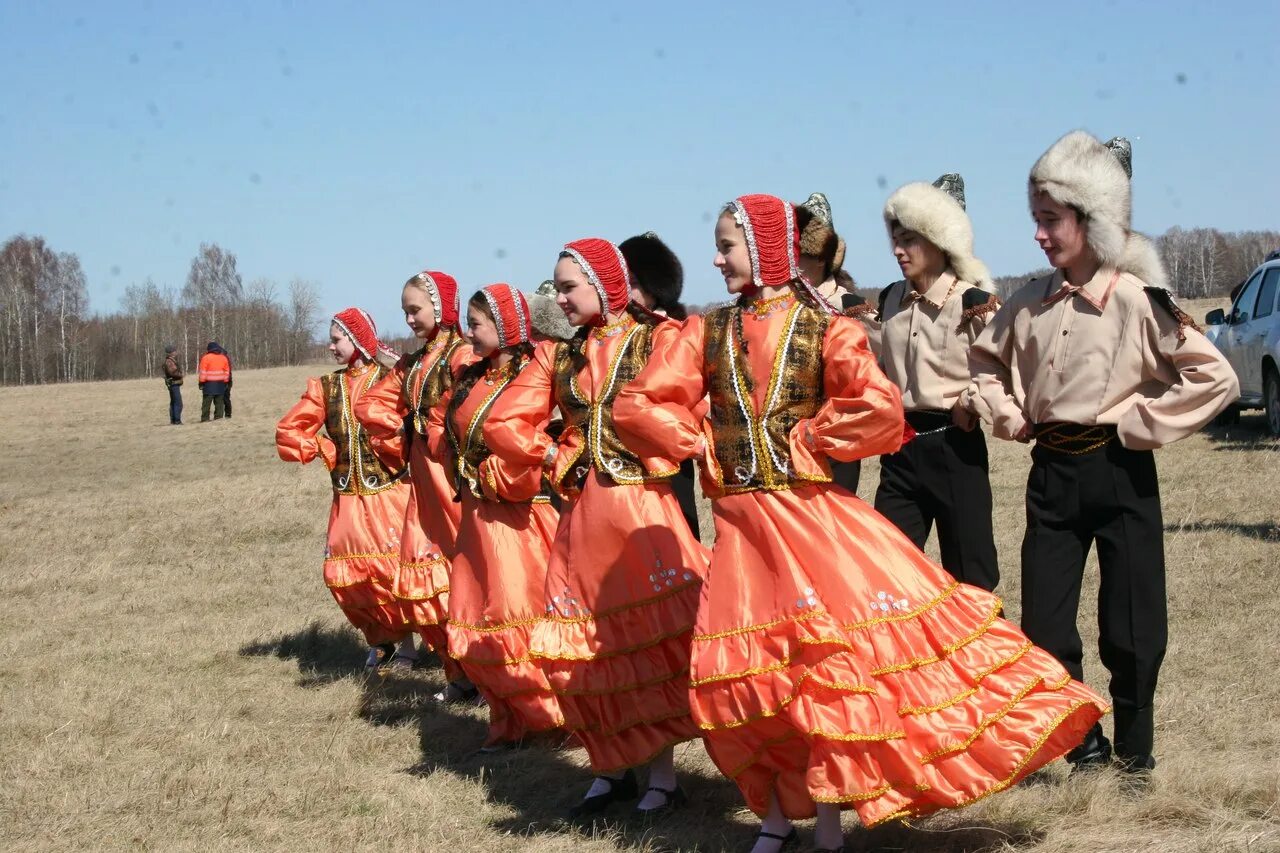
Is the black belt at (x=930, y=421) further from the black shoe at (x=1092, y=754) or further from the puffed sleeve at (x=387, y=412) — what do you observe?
the puffed sleeve at (x=387, y=412)

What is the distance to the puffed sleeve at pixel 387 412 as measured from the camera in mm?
7879

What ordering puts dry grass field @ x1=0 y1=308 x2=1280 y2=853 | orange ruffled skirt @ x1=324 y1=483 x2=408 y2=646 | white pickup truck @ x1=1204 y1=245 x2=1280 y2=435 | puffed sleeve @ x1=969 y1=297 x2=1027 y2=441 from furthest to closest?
white pickup truck @ x1=1204 y1=245 x2=1280 y2=435 → orange ruffled skirt @ x1=324 y1=483 x2=408 y2=646 → puffed sleeve @ x1=969 y1=297 x2=1027 y2=441 → dry grass field @ x1=0 y1=308 x2=1280 y2=853

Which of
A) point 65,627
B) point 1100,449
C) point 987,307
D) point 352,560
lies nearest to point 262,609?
point 65,627

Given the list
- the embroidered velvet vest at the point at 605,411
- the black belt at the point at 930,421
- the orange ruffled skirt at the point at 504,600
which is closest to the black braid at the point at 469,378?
the orange ruffled skirt at the point at 504,600

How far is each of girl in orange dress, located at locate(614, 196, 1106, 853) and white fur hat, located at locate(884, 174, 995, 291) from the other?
4.51ft

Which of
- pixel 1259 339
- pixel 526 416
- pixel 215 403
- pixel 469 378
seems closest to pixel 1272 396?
pixel 1259 339

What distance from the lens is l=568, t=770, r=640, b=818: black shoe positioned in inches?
209

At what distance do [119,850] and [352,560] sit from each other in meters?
2.92

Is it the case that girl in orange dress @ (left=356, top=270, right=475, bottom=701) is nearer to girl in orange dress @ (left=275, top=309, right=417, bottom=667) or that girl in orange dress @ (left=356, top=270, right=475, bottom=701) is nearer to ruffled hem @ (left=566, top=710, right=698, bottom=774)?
girl in orange dress @ (left=275, top=309, right=417, bottom=667)

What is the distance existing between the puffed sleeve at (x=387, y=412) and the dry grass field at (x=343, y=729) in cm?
133

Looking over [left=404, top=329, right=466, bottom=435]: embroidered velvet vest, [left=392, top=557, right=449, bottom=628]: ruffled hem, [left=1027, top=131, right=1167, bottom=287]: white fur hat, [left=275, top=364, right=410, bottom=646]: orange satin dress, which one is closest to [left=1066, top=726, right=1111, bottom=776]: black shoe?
[left=1027, top=131, right=1167, bottom=287]: white fur hat

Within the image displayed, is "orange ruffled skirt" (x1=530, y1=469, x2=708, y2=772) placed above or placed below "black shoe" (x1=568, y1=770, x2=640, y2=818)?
above

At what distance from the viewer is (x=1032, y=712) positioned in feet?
13.5

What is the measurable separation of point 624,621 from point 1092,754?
1698 mm
